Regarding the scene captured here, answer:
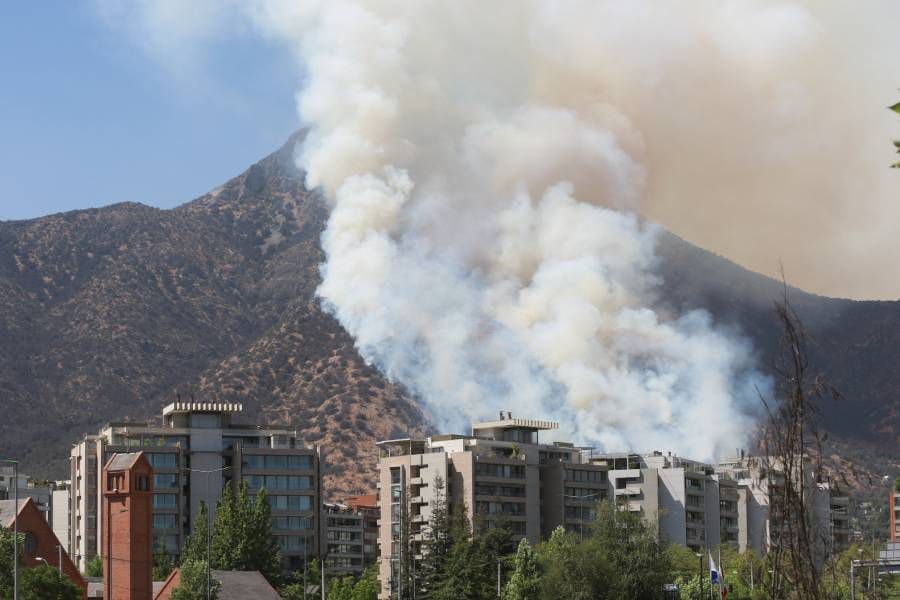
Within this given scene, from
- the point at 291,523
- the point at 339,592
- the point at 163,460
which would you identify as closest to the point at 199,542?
the point at 339,592

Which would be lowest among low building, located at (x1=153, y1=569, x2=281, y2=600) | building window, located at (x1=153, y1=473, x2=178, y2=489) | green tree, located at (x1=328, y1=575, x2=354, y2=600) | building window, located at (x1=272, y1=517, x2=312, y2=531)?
green tree, located at (x1=328, y1=575, x2=354, y2=600)

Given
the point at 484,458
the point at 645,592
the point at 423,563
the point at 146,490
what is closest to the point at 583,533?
the point at 484,458

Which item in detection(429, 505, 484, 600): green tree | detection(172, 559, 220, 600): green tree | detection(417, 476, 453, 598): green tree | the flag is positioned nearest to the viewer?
detection(172, 559, 220, 600): green tree

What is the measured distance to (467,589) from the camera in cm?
15912

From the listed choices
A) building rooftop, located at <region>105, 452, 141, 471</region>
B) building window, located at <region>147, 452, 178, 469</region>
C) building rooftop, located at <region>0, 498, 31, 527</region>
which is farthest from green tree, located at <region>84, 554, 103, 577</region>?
building rooftop, located at <region>105, 452, 141, 471</region>

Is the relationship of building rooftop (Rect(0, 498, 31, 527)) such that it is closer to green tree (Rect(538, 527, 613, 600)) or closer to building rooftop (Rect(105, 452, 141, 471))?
building rooftop (Rect(105, 452, 141, 471))

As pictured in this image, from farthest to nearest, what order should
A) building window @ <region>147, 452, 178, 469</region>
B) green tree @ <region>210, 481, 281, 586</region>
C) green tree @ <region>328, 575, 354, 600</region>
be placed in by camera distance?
building window @ <region>147, 452, 178, 469</region>, green tree @ <region>210, 481, 281, 586</region>, green tree @ <region>328, 575, 354, 600</region>

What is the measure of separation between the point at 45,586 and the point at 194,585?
12461 millimetres

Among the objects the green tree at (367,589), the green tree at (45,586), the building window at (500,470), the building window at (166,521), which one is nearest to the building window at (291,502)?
the building window at (166,521)

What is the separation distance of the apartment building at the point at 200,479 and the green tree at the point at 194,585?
188ft

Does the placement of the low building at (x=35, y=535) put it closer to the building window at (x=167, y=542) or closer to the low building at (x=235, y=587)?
the low building at (x=235, y=587)

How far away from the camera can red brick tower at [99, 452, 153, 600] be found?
132 m

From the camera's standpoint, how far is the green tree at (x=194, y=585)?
428ft

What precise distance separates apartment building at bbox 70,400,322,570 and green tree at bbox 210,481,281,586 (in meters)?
21.5
